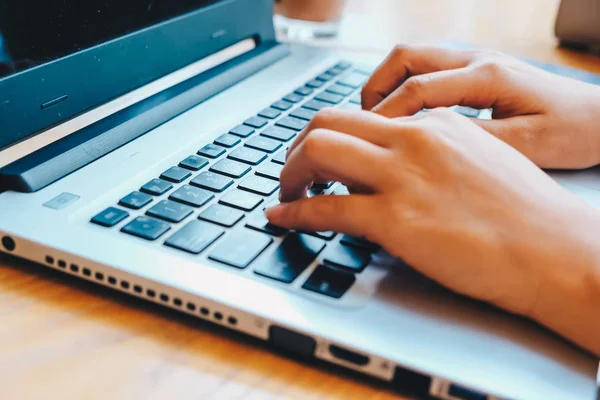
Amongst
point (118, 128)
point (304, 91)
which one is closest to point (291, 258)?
point (118, 128)

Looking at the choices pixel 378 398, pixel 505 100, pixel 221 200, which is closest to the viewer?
pixel 378 398

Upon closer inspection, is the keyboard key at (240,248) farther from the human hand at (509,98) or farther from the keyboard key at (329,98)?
the keyboard key at (329,98)

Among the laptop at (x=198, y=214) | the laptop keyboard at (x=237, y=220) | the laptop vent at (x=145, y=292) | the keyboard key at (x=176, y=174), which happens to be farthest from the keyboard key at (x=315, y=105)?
the laptop vent at (x=145, y=292)

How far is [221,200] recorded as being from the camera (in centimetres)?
47

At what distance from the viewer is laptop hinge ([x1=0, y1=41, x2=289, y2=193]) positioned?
47 cm

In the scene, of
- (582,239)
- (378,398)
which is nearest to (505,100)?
(582,239)

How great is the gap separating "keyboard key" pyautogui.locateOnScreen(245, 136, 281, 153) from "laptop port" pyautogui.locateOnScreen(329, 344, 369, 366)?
25cm

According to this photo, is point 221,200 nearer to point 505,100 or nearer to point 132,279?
point 132,279

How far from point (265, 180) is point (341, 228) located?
0.39 feet

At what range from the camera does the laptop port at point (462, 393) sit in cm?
33

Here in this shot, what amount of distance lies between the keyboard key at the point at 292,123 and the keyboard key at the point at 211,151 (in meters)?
0.09

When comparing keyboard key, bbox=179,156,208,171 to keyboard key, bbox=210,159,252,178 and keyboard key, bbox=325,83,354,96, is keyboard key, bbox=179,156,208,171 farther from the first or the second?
keyboard key, bbox=325,83,354,96

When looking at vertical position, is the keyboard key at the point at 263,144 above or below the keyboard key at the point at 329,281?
above

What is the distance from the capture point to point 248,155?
21.5 inches
